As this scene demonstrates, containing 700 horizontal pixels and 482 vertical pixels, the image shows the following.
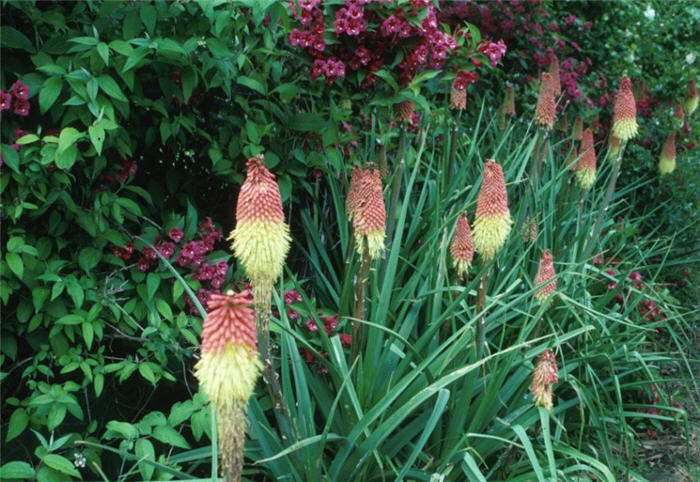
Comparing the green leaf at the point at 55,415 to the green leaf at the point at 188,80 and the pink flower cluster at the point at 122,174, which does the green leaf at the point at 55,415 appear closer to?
the pink flower cluster at the point at 122,174

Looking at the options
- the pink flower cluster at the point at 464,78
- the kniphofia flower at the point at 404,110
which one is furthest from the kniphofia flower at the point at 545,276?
the pink flower cluster at the point at 464,78

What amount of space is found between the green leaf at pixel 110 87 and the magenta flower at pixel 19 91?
0.29m

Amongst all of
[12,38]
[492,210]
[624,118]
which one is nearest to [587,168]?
[624,118]

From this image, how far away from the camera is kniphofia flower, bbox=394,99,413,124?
3.40m

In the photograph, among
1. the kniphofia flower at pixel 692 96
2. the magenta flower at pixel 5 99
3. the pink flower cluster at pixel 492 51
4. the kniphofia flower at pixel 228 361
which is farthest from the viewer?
the kniphofia flower at pixel 692 96

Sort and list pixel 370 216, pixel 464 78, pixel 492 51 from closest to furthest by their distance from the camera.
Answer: pixel 370 216 → pixel 492 51 → pixel 464 78

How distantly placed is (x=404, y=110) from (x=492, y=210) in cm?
97

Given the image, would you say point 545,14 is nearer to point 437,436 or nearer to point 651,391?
point 651,391

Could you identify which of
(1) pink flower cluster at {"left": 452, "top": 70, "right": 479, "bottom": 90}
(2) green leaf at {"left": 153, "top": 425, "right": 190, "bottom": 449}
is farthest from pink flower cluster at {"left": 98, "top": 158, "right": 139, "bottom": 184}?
(1) pink flower cluster at {"left": 452, "top": 70, "right": 479, "bottom": 90}

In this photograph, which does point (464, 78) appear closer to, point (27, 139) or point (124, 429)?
point (27, 139)

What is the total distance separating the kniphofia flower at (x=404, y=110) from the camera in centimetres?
340

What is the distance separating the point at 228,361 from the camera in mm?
1477

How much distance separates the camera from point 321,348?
10.3 feet

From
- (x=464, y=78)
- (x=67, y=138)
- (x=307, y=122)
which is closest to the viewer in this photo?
(x=67, y=138)
